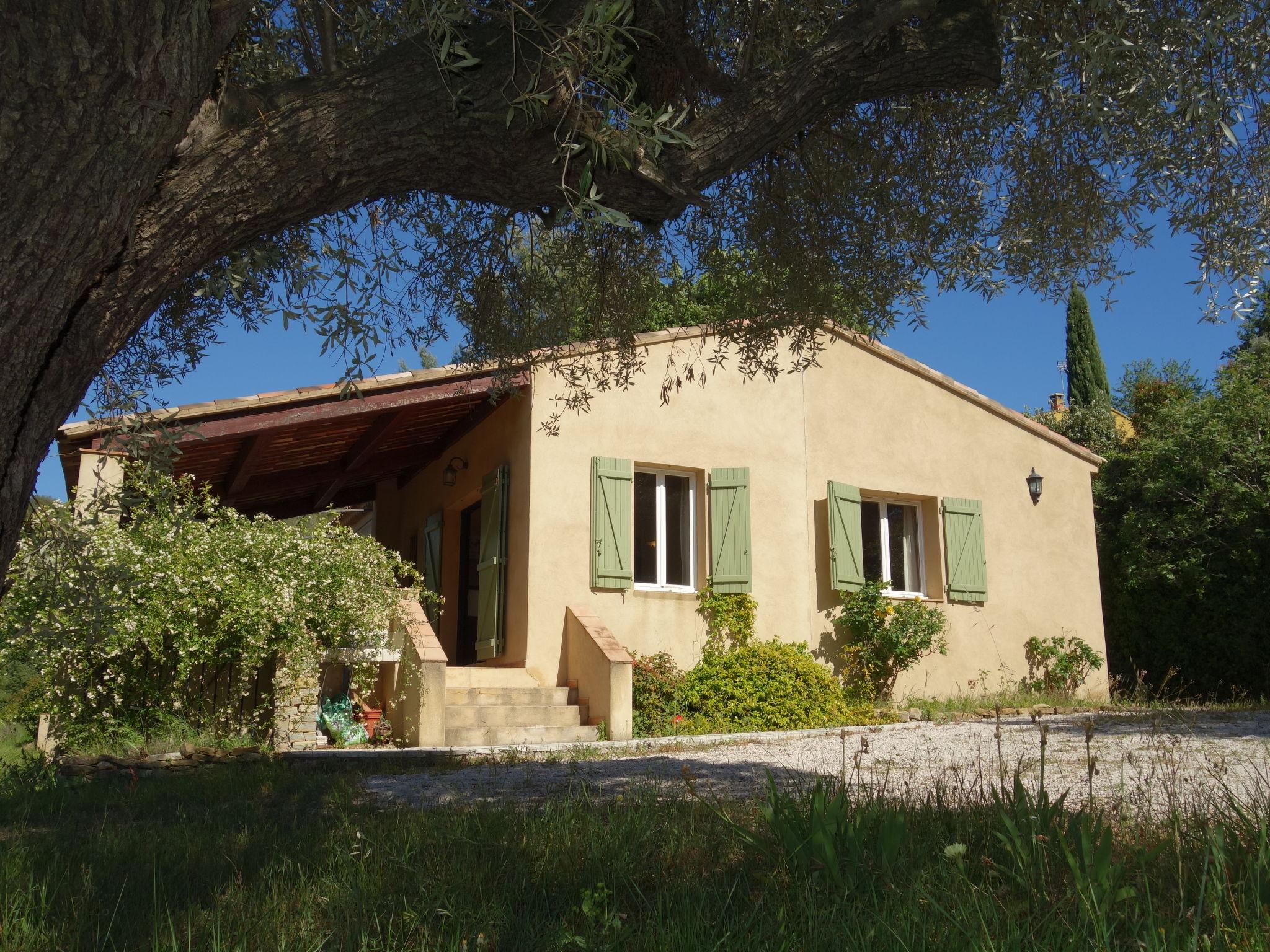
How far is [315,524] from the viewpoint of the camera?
7.91 m

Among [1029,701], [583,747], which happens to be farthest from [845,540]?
[583,747]

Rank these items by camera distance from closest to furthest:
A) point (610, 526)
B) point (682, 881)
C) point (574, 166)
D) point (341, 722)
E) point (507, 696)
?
point (682, 881) → point (574, 166) → point (341, 722) → point (507, 696) → point (610, 526)

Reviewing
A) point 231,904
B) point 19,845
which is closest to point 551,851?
point 231,904

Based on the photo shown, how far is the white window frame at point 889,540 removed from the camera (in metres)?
11.6

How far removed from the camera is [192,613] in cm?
705

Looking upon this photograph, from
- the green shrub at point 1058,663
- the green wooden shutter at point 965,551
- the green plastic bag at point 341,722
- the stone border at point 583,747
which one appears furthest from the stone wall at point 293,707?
the green shrub at point 1058,663

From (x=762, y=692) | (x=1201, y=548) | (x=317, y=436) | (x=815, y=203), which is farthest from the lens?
(x=1201, y=548)

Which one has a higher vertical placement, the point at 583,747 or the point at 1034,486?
the point at 1034,486

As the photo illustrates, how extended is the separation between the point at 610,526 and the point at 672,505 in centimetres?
109

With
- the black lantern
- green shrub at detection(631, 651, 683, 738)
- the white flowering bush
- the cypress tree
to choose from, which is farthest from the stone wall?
the cypress tree

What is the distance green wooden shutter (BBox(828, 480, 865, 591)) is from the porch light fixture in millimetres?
4209

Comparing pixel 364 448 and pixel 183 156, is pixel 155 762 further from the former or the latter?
pixel 364 448

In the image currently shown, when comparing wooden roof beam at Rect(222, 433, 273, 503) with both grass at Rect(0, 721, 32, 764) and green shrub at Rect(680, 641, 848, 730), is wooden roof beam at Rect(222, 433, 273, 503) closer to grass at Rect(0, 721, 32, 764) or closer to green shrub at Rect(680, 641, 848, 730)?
grass at Rect(0, 721, 32, 764)

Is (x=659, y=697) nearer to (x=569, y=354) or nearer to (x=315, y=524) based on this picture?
(x=315, y=524)
